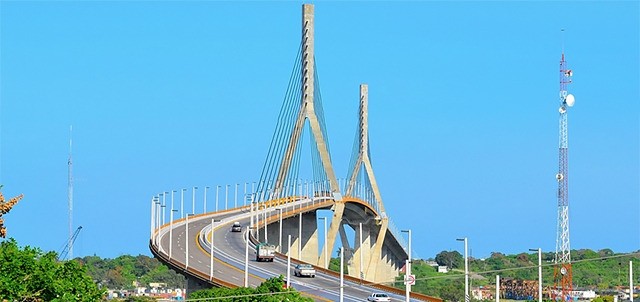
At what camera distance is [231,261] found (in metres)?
120

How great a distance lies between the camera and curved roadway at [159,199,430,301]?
102 meters

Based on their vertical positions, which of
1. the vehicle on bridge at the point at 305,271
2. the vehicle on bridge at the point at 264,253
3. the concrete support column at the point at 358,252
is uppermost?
the concrete support column at the point at 358,252

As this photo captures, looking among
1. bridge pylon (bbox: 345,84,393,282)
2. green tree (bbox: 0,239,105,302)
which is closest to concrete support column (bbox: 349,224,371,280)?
bridge pylon (bbox: 345,84,393,282)

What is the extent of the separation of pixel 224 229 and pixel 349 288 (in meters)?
42.2

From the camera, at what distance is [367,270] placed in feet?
607

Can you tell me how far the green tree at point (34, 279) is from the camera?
197 feet

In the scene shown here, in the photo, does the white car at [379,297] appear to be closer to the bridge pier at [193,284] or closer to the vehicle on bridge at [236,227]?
the bridge pier at [193,284]

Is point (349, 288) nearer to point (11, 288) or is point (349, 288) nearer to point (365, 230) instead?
point (11, 288)

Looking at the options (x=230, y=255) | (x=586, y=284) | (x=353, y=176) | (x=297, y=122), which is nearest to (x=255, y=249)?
(x=230, y=255)

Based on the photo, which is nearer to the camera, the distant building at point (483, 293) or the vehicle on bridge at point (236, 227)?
the vehicle on bridge at point (236, 227)

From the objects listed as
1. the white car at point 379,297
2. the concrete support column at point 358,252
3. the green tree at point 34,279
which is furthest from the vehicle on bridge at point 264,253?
the green tree at point 34,279

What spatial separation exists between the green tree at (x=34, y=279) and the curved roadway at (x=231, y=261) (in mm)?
36004

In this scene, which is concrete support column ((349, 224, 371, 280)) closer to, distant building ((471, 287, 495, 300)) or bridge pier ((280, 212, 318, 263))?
distant building ((471, 287, 495, 300))

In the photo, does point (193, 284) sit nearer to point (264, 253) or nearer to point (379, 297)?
point (264, 253)
